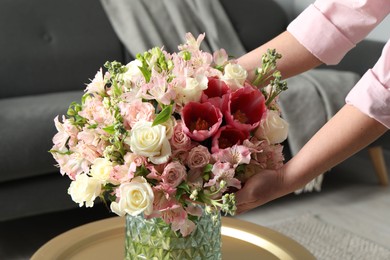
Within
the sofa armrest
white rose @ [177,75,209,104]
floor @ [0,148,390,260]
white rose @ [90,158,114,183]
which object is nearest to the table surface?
white rose @ [90,158,114,183]

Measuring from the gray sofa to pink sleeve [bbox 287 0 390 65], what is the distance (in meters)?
1.02

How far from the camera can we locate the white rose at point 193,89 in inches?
32.2

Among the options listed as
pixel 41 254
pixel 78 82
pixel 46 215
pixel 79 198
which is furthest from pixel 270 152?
pixel 78 82

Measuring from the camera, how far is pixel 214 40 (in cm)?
270

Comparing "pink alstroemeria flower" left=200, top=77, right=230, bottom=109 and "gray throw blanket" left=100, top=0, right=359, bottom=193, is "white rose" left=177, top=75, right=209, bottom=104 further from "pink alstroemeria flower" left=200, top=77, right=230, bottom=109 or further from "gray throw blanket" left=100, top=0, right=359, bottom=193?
"gray throw blanket" left=100, top=0, right=359, bottom=193

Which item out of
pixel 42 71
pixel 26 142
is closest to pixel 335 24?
pixel 26 142

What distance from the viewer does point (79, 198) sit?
2.81 ft

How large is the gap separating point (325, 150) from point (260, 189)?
0.14m

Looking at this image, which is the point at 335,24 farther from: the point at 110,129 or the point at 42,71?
the point at 42,71

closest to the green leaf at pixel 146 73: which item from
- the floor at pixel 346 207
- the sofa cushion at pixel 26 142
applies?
the sofa cushion at pixel 26 142

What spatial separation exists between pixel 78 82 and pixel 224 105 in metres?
1.76

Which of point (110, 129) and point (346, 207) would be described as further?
point (346, 207)

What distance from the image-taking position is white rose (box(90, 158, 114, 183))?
825 mm

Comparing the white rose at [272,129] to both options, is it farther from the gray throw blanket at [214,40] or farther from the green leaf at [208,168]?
the gray throw blanket at [214,40]
